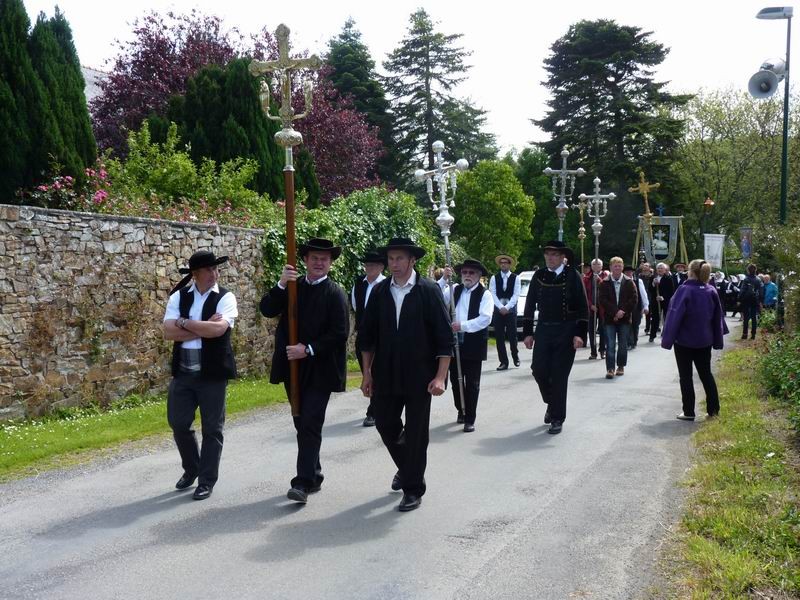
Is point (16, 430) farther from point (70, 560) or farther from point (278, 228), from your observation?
point (278, 228)

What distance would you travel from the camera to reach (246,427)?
9.39 meters

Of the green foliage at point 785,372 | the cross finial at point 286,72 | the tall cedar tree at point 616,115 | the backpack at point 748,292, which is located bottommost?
the green foliage at point 785,372

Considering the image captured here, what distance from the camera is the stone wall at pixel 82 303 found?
361 inches

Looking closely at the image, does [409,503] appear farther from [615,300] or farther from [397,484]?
[615,300]

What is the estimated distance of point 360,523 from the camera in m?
5.71

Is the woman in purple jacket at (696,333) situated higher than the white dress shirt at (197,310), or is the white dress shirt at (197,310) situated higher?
the white dress shirt at (197,310)

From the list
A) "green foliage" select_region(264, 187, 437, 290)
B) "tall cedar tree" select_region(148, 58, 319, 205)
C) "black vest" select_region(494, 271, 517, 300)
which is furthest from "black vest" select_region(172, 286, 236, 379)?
"tall cedar tree" select_region(148, 58, 319, 205)

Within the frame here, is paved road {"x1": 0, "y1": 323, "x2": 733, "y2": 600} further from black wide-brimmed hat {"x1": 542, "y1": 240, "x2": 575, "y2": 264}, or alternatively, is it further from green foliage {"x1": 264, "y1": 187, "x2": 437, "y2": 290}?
green foliage {"x1": 264, "y1": 187, "x2": 437, "y2": 290}

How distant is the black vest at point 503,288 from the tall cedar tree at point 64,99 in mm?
7289

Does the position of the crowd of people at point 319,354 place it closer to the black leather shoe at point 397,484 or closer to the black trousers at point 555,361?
the black leather shoe at point 397,484

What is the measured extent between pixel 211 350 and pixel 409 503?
75.7 inches

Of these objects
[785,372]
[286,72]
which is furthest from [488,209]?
[286,72]

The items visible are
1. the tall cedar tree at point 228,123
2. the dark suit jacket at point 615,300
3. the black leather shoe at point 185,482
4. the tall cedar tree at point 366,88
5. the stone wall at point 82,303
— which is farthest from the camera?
the tall cedar tree at point 366,88

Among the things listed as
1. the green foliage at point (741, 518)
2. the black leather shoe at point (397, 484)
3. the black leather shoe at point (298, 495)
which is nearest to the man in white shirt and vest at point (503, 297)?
the green foliage at point (741, 518)
